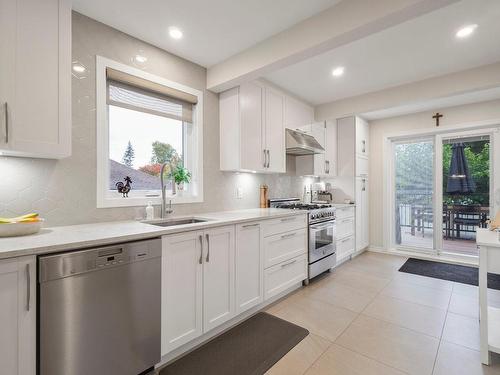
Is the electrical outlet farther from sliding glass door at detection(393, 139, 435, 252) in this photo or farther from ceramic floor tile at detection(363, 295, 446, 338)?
sliding glass door at detection(393, 139, 435, 252)

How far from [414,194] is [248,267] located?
13.1 ft

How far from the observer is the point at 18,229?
4.77 ft

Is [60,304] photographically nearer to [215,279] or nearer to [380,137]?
[215,279]

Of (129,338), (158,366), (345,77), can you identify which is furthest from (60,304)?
(345,77)

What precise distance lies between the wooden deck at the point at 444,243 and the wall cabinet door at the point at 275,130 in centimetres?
318

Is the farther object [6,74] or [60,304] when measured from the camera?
[6,74]

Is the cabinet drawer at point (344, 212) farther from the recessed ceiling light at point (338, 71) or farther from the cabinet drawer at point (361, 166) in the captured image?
the recessed ceiling light at point (338, 71)

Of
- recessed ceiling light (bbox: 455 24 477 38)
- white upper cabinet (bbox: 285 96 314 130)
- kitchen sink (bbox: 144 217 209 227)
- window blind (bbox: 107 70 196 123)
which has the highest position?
recessed ceiling light (bbox: 455 24 477 38)

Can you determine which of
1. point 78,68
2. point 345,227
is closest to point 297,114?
point 345,227

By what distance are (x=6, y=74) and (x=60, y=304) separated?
52.2 inches

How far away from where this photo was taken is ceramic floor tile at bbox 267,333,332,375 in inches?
69.7

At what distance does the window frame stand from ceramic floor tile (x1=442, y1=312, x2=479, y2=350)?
8.67ft

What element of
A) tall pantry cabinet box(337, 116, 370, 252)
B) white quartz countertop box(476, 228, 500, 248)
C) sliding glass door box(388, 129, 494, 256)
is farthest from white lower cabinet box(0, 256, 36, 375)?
sliding glass door box(388, 129, 494, 256)

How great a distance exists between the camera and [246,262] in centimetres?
236
